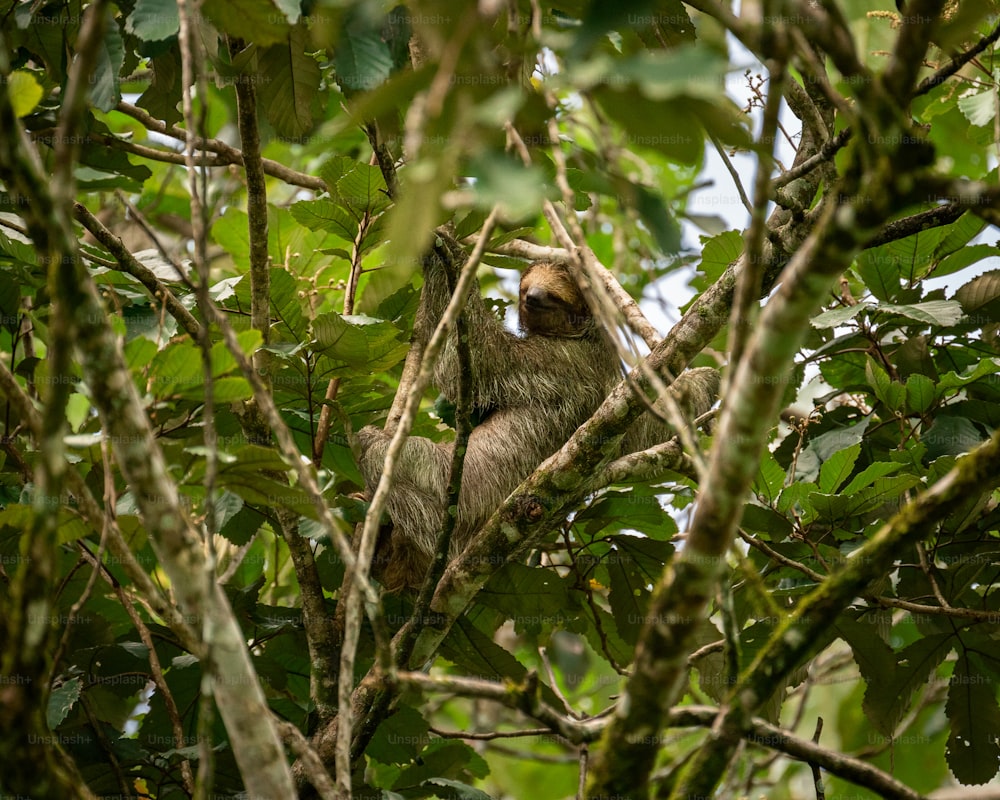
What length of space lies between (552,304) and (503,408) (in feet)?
3.22

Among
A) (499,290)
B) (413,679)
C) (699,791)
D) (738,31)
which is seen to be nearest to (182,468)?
(413,679)

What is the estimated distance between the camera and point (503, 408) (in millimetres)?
7547

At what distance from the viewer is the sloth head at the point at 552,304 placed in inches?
310

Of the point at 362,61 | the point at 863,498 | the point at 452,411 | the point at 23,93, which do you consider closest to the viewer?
the point at 23,93

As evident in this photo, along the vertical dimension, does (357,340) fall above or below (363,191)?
below

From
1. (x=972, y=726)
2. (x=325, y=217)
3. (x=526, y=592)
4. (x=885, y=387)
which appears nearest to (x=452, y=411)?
(x=526, y=592)

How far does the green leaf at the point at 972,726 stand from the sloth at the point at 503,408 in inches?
86.2

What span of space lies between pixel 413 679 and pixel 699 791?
0.95 m

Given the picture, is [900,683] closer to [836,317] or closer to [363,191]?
[836,317]

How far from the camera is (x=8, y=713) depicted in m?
2.74

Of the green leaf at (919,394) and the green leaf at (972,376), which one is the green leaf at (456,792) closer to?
the green leaf at (919,394)

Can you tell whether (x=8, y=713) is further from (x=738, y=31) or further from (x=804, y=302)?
(x=738, y=31)

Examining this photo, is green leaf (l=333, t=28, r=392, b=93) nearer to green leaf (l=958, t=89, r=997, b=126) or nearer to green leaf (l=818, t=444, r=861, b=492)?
A: green leaf (l=818, t=444, r=861, b=492)

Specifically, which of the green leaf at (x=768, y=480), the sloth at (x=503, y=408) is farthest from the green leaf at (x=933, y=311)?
the sloth at (x=503, y=408)
